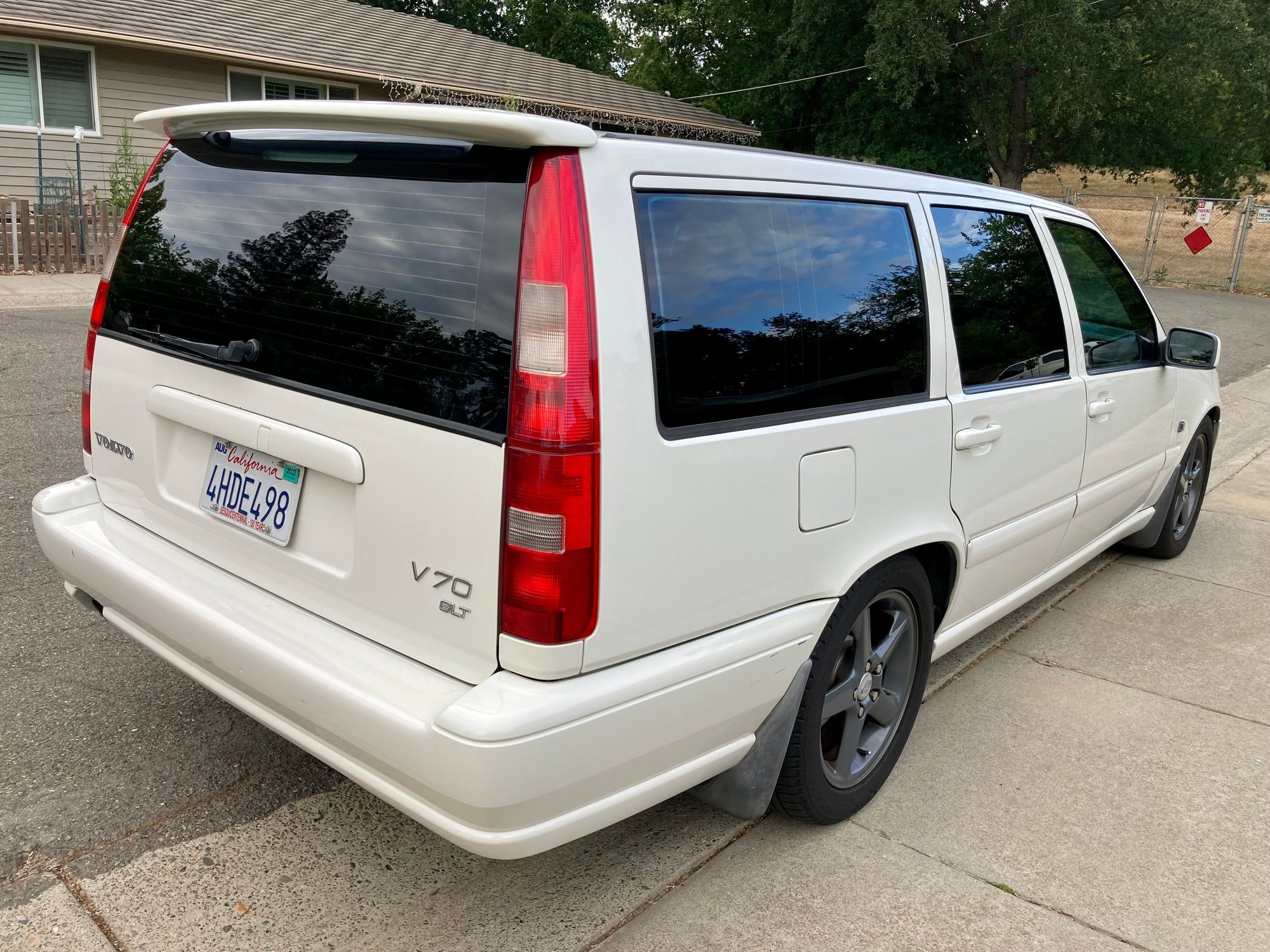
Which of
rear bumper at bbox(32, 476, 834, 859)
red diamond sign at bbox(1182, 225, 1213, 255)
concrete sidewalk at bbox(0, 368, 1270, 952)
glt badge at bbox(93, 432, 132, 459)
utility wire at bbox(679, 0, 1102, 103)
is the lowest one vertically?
concrete sidewalk at bbox(0, 368, 1270, 952)

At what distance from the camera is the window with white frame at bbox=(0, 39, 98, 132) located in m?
15.3

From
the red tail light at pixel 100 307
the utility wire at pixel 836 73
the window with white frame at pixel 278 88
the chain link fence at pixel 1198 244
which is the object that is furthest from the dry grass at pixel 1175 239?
the red tail light at pixel 100 307

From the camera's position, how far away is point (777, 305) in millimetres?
2432

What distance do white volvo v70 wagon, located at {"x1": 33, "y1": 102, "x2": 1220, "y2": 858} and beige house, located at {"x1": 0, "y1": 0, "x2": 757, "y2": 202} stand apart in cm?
1420

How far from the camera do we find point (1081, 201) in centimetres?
2942

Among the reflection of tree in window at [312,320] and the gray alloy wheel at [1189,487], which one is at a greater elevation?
the reflection of tree in window at [312,320]

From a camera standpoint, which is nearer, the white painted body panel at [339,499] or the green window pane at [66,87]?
the white painted body panel at [339,499]

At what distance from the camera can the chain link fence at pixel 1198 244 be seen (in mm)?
24141

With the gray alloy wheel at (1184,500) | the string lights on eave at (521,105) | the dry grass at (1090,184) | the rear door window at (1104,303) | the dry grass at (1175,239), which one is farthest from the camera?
the dry grass at (1090,184)

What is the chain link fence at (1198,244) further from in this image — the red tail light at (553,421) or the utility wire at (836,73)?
the red tail light at (553,421)

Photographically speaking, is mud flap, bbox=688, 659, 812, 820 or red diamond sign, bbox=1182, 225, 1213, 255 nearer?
mud flap, bbox=688, 659, 812, 820

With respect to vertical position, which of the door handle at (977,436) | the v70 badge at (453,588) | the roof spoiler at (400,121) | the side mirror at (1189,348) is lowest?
the v70 badge at (453,588)

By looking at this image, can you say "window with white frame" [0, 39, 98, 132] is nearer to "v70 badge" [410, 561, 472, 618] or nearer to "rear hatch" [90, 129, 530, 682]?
"rear hatch" [90, 129, 530, 682]

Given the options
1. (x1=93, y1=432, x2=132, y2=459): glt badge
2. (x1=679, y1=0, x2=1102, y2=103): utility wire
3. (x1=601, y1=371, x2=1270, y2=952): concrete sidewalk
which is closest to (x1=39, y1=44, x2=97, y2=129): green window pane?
(x1=679, y1=0, x2=1102, y2=103): utility wire
